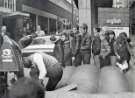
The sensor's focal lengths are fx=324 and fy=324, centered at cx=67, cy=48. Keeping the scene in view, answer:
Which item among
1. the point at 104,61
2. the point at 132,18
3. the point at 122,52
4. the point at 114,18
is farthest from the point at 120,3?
the point at 104,61

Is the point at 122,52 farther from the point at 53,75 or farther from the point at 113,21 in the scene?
the point at 53,75

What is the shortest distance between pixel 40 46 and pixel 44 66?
0.75 feet

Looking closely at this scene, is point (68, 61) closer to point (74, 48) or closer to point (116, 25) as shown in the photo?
point (74, 48)

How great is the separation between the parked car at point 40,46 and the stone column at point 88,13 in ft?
1.49

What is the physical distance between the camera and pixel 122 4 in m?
3.59

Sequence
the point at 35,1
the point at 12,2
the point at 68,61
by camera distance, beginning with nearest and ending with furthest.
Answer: the point at 12,2 → the point at 35,1 → the point at 68,61

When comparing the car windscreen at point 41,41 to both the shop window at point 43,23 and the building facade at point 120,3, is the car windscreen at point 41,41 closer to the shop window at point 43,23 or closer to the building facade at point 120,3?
the shop window at point 43,23

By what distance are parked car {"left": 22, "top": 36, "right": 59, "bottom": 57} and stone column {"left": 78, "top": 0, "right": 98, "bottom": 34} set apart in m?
0.45

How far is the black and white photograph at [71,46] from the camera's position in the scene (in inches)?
132

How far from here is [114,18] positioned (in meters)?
3.56

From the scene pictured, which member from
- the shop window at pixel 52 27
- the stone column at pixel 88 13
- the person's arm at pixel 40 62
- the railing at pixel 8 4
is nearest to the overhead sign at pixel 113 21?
the stone column at pixel 88 13

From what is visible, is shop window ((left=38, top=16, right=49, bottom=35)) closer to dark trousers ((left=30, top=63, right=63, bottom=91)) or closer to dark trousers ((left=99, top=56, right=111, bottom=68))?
dark trousers ((left=30, top=63, right=63, bottom=91))

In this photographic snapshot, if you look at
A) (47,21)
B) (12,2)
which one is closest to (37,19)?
(47,21)

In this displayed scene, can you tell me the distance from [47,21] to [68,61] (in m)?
0.54
